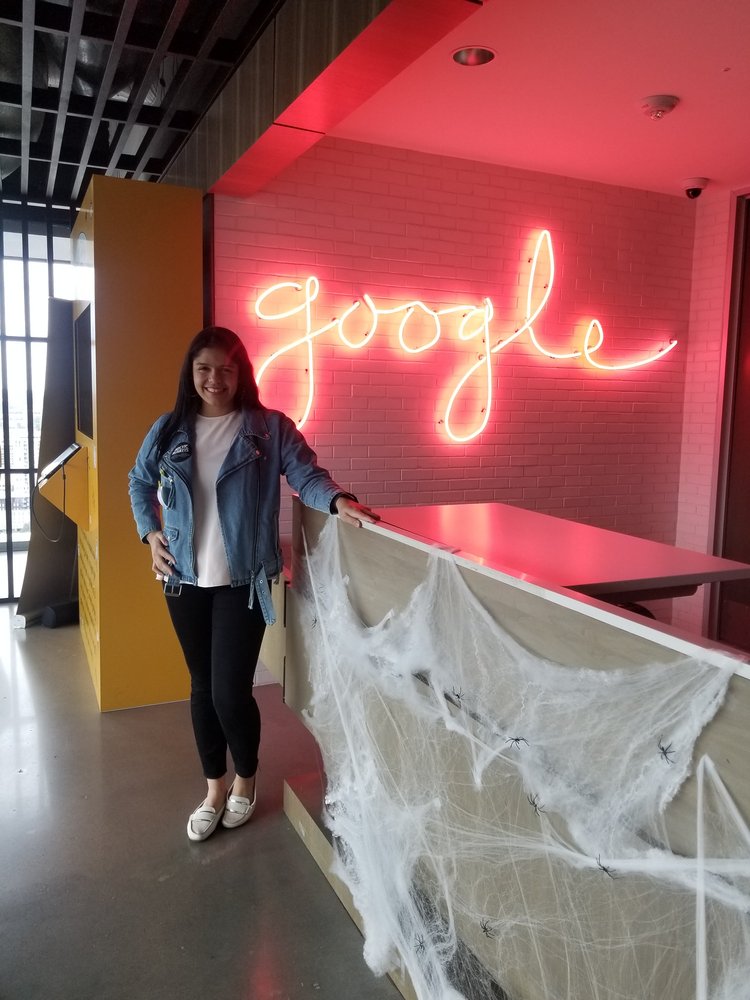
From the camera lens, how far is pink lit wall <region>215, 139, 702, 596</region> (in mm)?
3832

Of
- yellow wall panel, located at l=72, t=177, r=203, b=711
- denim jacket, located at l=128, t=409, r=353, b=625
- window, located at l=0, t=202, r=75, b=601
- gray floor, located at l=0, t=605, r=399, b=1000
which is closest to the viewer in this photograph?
gray floor, located at l=0, t=605, r=399, b=1000

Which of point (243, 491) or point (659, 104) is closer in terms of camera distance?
point (243, 491)

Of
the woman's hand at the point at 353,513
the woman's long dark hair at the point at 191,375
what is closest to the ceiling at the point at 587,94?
the woman's long dark hair at the point at 191,375

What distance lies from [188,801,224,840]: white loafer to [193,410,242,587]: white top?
84cm

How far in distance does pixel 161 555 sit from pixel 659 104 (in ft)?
9.47

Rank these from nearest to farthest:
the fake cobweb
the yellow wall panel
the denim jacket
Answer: the fake cobweb < the denim jacket < the yellow wall panel

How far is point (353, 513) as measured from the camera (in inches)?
81.8

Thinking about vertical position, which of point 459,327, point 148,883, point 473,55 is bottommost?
point 148,883

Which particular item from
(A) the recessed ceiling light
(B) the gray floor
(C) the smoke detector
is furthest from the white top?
(C) the smoke detector

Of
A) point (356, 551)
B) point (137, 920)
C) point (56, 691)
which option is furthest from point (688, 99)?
point (56, 691)

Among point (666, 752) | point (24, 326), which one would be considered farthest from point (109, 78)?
point (666, 752)

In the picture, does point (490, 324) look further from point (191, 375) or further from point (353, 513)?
point (353, 513)

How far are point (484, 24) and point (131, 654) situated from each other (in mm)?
3034

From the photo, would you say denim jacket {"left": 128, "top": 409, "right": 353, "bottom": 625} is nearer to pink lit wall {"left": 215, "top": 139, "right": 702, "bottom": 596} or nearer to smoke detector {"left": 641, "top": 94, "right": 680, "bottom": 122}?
pink lit wall {"left": 215, "top": 139, "right": 702, "bottom": 596}
